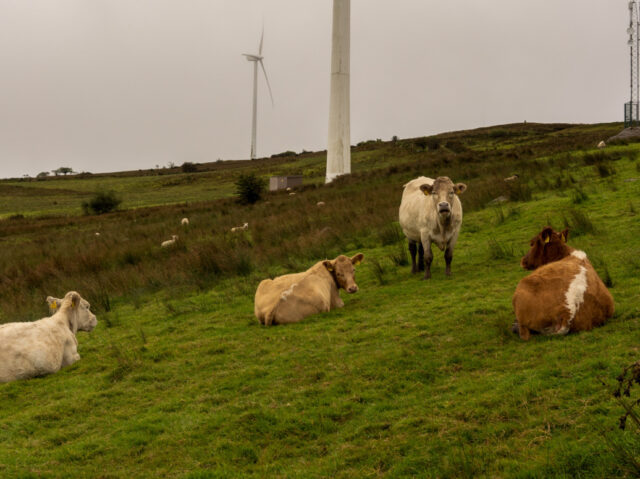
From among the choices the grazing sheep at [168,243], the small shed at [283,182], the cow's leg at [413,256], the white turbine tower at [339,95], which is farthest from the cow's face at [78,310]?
the small shed at [283,182]

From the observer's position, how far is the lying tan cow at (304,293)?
412 inches

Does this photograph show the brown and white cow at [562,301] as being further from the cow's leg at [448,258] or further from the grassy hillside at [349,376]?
the cow's leg at [448,258]

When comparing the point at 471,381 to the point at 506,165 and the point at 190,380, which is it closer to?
the point at 190,380

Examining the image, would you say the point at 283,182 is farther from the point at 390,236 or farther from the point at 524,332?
the point at 524,332

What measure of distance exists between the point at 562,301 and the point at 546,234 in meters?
1.47

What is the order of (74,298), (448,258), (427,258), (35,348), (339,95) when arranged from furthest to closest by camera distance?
(339,95) → (448,258) → (427,258) → (74,298) → (35,348)

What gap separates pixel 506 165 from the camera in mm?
30219

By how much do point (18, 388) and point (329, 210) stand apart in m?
17.5

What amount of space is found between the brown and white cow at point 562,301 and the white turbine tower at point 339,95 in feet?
109

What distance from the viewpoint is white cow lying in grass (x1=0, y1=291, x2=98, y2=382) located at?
902 cm

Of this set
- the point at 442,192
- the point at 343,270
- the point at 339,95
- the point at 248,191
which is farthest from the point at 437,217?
the point at 339,95

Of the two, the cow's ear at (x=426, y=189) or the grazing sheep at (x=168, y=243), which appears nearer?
the cow's ear at (x=426, y=189)

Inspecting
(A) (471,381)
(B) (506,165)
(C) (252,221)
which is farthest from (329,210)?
(A) (471,381)

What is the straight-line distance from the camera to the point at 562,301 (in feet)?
23.1
